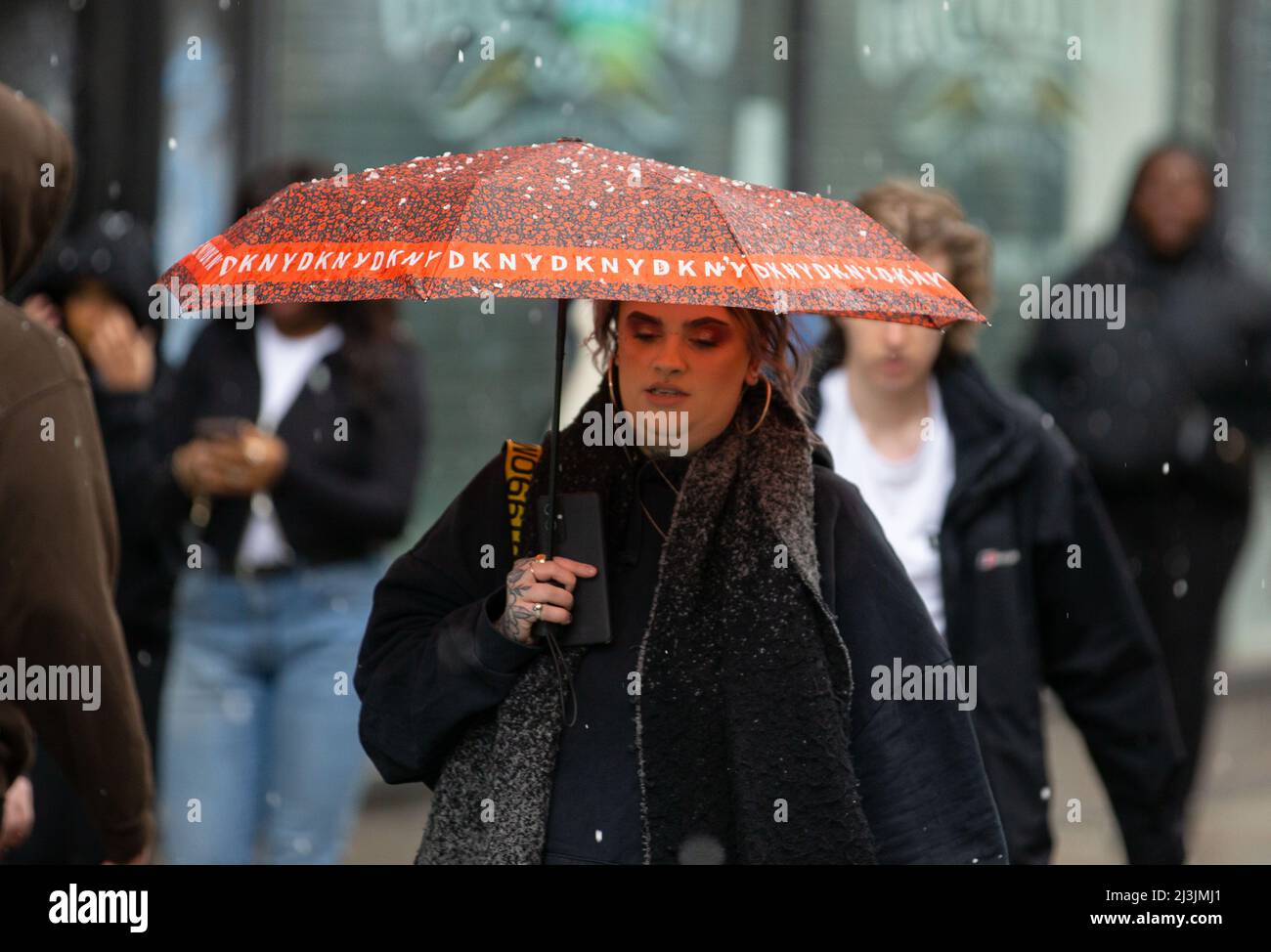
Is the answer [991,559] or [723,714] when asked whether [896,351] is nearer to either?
[991,559]

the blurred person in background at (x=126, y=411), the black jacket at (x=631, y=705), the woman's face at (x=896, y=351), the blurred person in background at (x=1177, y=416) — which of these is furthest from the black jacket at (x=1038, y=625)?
the blurred person in background at (x=1177, y=416)

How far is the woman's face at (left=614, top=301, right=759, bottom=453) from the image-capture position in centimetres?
338

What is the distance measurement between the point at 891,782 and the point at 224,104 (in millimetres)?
5109

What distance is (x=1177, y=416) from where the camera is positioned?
23.6 feet

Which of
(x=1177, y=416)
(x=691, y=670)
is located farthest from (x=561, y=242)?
(x=1177, y=416)

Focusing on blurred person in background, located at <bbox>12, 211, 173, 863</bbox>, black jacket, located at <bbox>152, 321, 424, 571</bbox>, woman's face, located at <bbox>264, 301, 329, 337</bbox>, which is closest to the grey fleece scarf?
black jacket, located at <bbox>152, 321, 424, 571</bbox>

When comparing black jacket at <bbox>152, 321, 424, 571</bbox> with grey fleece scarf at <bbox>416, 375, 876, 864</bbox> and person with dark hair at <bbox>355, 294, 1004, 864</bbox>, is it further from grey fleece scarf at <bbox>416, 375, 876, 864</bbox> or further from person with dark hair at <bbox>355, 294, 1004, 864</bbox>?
grey fleece scarf at <bbox>416, 375, 876, 864</bbox>

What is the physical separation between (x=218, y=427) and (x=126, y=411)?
0.85 feet

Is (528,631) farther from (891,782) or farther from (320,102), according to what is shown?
(320,102)

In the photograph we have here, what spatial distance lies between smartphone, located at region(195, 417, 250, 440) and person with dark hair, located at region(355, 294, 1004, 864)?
230 cm

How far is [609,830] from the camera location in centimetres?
332

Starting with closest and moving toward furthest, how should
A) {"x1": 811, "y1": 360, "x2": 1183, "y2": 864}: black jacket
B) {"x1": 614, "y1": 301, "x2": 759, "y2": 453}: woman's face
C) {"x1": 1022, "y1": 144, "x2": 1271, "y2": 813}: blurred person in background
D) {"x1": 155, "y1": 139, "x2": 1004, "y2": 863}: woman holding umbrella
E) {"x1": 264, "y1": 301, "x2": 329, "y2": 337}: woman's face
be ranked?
{"x1": 155, "y1": 139, "x2": 1004, "y2": 863}: woman holding umbrella
{"x1": 614, "y1": 301, "x2": 759, "y2": 453}: woman's face
{"x1": 811, "y1": 360, "x2": 1183, "y2": 864}: black jacket
{"x1": 264, "y1": 301, "x2": 329, "y2": 337}: woman's face
{"x1": 1022, "y1": 144, "x2": 1271, "y2": 813}: blurred person in background
